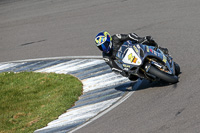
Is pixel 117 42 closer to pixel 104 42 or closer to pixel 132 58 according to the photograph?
pixel 104 42

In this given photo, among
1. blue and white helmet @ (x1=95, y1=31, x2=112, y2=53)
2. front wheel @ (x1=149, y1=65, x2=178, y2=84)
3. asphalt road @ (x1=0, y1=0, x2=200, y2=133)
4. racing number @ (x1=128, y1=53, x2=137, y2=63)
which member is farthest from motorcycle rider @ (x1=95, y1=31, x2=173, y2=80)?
asphalt road @ (x1=0, y1=0, x2=200, y2=133)

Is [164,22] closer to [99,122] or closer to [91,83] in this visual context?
[91,83]

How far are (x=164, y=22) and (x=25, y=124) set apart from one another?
758 centimetres

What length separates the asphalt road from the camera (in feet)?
26.0

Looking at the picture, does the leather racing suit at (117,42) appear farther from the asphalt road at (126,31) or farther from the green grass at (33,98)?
the green grass at (33,98)

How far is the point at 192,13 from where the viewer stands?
49.9ft

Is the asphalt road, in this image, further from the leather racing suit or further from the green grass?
the green grass

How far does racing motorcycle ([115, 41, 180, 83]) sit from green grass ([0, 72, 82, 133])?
1929mm

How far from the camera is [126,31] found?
15.1 meters

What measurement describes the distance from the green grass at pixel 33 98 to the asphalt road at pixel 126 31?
1.74 metres

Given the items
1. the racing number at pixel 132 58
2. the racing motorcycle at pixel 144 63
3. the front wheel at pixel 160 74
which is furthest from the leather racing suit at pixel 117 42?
the front wheel at pixel 160 74

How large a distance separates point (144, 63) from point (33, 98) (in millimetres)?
3646

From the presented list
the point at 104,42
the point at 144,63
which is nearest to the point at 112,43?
the point at 104,42

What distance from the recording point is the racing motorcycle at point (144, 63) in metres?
9.23
